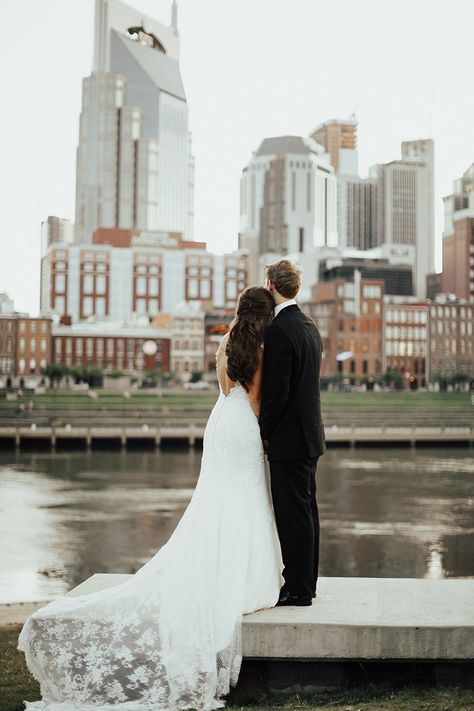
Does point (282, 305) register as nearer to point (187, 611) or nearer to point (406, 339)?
point (187, 611)

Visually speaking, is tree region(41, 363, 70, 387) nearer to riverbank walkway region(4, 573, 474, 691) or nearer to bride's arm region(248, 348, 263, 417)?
bride's arm region(248, 348, 263, 417)

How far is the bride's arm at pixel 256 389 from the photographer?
4.49 meters

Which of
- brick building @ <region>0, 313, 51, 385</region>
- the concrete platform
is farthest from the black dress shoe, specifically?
brick building @ <region>0, 313, 51, 385</region>

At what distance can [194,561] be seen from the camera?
4.36 m

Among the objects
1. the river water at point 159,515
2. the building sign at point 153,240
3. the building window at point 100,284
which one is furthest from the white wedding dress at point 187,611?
the building sign at point 153,240

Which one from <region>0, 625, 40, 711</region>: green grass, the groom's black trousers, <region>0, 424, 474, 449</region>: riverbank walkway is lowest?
<region>0, 424, 474, 449</region>: riverbank walkway

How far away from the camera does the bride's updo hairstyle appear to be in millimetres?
4445

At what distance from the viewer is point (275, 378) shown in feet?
14.4

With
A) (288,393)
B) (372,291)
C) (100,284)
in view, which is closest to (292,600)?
(288,393)

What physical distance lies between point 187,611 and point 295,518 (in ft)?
2.21

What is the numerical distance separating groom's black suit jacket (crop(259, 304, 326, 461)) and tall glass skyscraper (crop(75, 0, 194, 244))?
523 ft

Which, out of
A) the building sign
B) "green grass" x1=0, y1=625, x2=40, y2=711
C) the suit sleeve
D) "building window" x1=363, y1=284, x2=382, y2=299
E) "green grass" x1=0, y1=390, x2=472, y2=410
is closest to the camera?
the suit sleeve

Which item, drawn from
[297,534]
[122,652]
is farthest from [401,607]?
[122,652]

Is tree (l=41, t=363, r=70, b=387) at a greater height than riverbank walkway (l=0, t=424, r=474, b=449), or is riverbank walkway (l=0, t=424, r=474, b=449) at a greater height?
tree (l=41, t=363, r=70, b=387)
